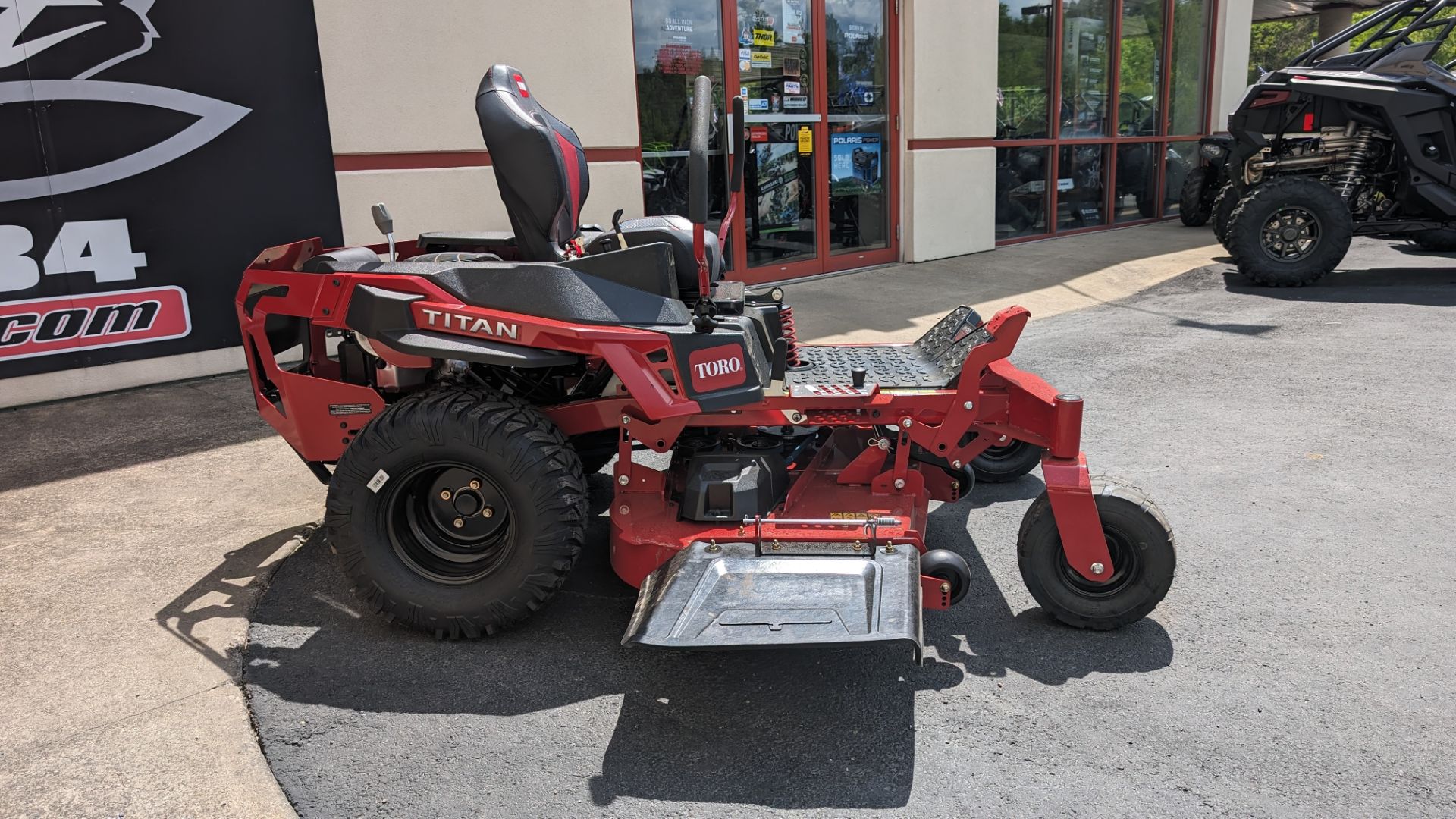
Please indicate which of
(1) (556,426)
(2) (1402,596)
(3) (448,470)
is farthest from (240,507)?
(2) (1402,596)

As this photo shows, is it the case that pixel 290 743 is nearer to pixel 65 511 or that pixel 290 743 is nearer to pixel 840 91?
Result: pixel 65 511

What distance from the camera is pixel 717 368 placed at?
10.3 ft

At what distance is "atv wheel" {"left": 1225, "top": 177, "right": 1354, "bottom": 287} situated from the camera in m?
8.34

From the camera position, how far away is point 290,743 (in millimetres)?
2625

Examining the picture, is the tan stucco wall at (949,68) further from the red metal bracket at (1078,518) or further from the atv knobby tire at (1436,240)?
the red metal bracket at (1078,518)

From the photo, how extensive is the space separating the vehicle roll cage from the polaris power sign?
8.59 m

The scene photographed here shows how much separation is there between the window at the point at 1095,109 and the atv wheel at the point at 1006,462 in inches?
292

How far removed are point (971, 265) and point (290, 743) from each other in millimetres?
8709

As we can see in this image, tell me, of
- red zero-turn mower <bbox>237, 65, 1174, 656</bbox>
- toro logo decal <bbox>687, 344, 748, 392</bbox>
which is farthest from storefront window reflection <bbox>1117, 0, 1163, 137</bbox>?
toro logo decal <bbox>687, 344, 748, 392</bbox>

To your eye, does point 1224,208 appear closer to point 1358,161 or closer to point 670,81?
point 1358,161

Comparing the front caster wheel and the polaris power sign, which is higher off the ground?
the polaris power sign

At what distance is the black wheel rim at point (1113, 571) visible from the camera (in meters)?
3.03

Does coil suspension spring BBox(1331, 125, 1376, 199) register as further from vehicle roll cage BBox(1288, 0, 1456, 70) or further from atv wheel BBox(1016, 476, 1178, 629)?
atv wheel BBox(1016, 476, 1178, 629)

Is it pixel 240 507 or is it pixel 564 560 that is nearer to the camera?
pixel 564 560
